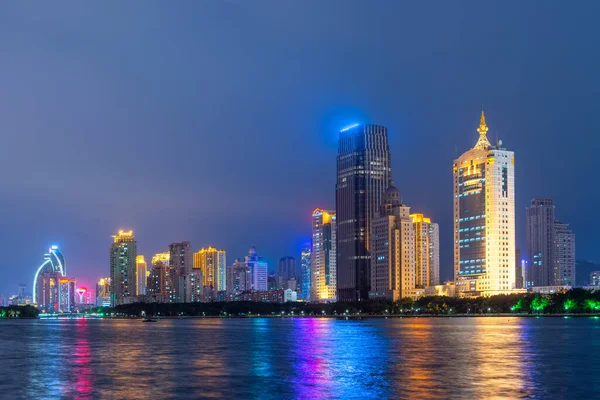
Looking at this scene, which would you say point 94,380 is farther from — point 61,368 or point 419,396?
point 419,396

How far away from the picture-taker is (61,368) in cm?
8044

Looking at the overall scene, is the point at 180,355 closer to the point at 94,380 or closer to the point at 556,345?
the point at 94,380

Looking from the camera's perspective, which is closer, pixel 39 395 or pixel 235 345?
pixel 39 395

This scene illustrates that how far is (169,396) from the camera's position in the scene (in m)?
58.9

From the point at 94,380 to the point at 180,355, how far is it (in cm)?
2625

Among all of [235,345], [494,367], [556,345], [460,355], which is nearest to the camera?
[494,367]

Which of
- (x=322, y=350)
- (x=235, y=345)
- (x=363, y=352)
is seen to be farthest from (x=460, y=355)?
(x=235, y=345)

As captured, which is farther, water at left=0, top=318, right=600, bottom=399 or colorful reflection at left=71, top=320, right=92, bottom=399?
colorful reflection at left=71, top=320, right=92, bottom=399

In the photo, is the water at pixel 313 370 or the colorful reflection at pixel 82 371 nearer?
the water at pixel 313 370

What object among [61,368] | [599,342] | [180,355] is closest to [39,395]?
[61,368]

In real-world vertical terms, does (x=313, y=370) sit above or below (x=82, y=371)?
above

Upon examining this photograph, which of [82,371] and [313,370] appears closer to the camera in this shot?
[313,370]

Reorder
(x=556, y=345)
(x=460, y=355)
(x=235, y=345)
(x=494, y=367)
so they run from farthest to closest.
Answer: (x=235, y=345)
(x=556, y=345)
(x=460, y=355)
(x=494, y=367)

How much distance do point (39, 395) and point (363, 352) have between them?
44048mm
